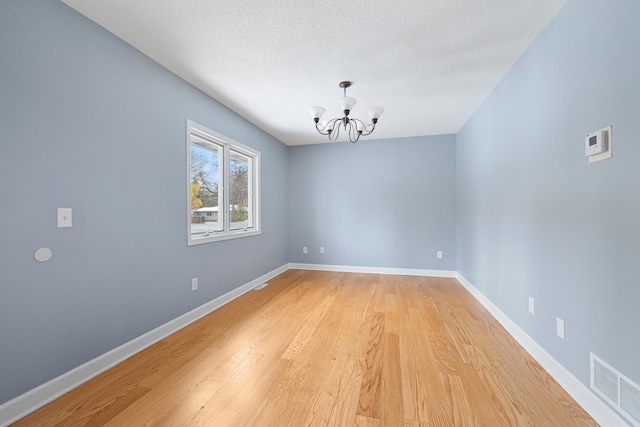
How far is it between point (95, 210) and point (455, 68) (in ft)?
10.5

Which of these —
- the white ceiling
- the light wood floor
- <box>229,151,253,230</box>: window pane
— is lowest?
the light wood floor

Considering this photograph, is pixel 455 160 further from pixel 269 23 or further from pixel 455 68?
pixel 269 23

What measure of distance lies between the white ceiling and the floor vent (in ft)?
7.11

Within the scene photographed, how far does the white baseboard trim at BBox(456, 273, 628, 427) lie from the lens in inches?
50.9

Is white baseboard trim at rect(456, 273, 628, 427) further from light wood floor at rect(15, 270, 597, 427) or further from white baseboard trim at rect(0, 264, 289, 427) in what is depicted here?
white baseboard trim at rect(0, 264, 289, 427)

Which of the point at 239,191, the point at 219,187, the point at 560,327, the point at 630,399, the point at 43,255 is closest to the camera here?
the point at 630,399

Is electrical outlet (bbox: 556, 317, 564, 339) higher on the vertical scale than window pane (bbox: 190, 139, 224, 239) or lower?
lower

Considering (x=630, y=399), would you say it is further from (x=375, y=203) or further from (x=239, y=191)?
(x=239, y=191)

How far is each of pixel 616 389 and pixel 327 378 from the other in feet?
4.96

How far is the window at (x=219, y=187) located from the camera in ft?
9.15

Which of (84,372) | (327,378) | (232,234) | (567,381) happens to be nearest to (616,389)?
(567,381)

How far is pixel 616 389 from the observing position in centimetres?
125

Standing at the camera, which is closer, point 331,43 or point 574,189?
point 574,189

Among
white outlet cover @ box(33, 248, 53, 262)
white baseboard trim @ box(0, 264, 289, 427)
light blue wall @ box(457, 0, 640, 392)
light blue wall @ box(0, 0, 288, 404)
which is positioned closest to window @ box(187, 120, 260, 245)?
light blue wall @ box(0, 0, 288, 404)
